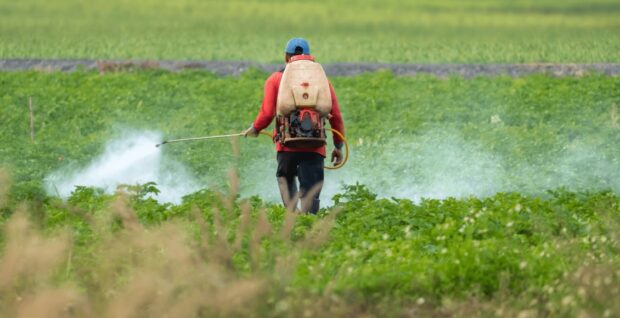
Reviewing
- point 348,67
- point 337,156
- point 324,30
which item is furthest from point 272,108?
point 324,30

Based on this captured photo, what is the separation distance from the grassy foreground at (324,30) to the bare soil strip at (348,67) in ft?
8.28

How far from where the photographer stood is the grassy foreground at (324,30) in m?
33.5

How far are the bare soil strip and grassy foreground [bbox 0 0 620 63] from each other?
2524mm

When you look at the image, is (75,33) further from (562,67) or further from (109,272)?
(109,272)

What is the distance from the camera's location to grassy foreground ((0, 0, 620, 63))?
33.5 m

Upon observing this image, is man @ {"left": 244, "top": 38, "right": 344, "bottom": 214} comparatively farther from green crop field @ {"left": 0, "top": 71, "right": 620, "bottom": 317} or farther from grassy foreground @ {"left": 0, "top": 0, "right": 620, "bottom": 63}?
grassy foreground @ {"left": 0, "top": 0, "right": 620, "bottom": 63}

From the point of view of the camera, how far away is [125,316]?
7.06 meters

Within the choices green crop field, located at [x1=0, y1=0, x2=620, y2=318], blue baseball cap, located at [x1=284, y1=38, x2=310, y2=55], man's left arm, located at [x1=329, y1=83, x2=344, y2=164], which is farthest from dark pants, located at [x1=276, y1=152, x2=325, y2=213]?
blue baseball cap, located at [x1=284, y1=38, x2=310, y2=55]

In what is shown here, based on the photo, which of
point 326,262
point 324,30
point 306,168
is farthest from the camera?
point 324,30

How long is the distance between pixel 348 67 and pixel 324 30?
12620 mm

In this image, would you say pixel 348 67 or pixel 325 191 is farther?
pixel 348 67

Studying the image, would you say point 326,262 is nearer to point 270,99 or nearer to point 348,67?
point 270,99

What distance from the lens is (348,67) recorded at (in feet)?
96.0

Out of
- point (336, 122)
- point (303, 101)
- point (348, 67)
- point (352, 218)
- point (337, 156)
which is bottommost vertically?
point (348, 67)
